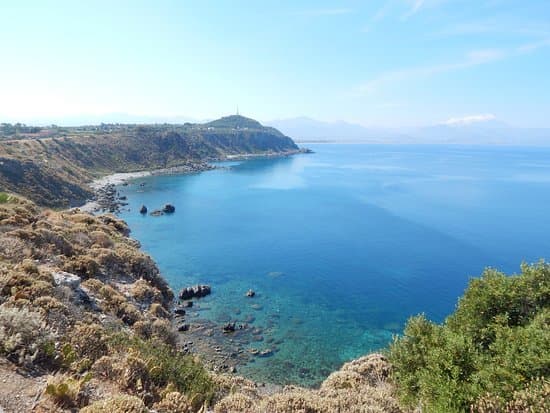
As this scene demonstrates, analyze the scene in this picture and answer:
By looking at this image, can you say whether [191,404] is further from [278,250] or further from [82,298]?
[278,250]

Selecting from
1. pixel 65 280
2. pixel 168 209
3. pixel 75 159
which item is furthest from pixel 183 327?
pixel 75 159

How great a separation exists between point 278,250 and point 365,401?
49.4 m

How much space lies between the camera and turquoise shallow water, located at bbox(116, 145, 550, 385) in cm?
3826

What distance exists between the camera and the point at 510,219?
82.4 m

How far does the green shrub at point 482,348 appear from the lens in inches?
468

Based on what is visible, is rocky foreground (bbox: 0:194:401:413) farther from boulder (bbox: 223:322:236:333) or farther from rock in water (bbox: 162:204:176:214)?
rock in water (bbox: 162:204:176:214)

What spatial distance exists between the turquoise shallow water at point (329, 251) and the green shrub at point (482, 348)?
50.8ft

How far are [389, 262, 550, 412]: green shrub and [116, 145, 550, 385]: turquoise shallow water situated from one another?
50.8 feet

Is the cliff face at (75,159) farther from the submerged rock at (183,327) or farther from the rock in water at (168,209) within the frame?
the submerged rock at (183,327)

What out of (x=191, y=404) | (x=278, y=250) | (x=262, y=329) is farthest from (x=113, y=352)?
(x=278, y=250)

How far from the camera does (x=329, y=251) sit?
62.0m

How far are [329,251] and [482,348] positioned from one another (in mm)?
46673

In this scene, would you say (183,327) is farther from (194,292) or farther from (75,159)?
(75,159)

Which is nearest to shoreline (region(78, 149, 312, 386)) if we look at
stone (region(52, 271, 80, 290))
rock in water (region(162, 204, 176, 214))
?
stone (region(52, 271, 80, 290))
